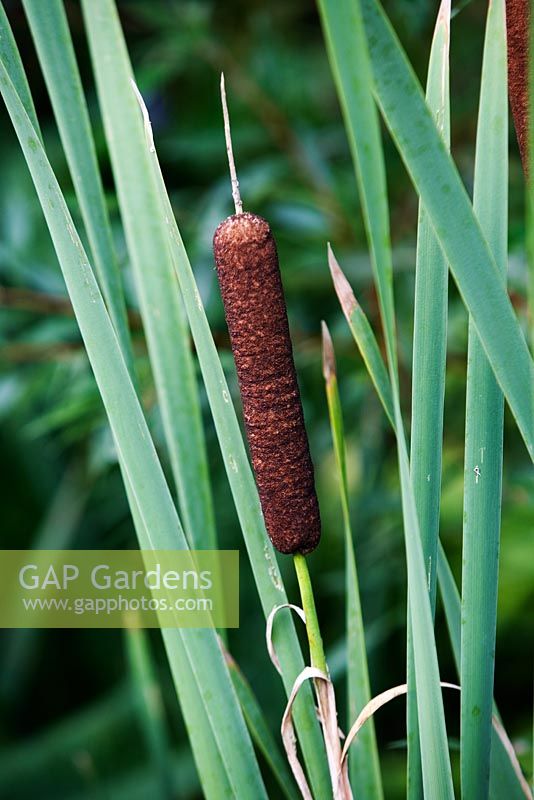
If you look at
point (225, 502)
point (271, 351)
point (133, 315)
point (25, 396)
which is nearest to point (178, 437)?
point (271, 351)

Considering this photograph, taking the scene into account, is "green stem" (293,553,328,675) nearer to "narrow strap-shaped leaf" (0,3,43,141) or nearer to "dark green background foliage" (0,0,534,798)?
"narrow strap-shaped leaf" (0,3,43,141)

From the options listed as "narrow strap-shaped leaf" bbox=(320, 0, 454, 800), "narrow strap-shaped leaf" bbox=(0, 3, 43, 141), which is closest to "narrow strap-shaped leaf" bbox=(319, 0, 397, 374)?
"narrow strap-shaped leaf" bbox=(320, 0, 454, 800)

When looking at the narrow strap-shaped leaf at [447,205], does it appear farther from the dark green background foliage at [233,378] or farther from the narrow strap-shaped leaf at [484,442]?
the dark green background foliage at [233,378]

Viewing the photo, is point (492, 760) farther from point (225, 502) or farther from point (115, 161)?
point (225, 502)

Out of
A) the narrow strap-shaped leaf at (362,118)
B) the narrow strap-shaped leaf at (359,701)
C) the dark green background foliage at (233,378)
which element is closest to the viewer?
the narrow strap-shaped leaf at (362,118)

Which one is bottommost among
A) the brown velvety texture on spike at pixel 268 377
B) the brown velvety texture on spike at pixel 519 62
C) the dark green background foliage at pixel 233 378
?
the brown velvety texture on spike at pixel 268 377

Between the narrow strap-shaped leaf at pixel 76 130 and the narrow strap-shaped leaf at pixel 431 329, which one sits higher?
the narrow strap-shaped leaf at pixel 76 130

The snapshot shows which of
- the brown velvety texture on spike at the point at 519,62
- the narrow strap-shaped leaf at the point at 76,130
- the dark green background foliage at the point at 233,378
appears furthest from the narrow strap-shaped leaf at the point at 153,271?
the dark green background foliage at the point at 233,378
